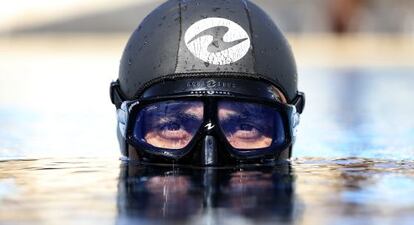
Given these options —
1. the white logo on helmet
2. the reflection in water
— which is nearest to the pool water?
the reflection in water

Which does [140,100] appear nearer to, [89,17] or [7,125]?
[7,125]

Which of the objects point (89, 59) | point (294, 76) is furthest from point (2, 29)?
point (294, 76)

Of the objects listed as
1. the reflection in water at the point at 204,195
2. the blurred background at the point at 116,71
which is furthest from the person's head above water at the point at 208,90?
the blurred background at the point at 116,71

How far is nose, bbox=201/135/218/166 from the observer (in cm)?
567

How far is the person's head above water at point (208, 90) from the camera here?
19.0ft

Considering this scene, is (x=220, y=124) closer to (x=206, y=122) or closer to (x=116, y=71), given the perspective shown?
(x=206, y=122)

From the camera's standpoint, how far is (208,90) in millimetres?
5828

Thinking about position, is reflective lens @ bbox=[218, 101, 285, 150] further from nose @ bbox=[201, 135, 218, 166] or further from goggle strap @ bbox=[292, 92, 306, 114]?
goggle strap @ bbox=[292, 92, 306, 114]

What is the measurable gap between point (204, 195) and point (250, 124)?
3.14 ft

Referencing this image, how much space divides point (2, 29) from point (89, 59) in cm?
1225

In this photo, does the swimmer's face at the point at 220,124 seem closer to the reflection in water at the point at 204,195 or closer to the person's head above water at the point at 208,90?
the person's head above water at the point at 208,90

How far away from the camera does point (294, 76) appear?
6352 mm

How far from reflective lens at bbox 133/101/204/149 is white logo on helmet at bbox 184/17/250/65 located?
0.92ft

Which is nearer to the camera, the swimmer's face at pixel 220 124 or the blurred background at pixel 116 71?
the swimmer's face at pixel 220 124
